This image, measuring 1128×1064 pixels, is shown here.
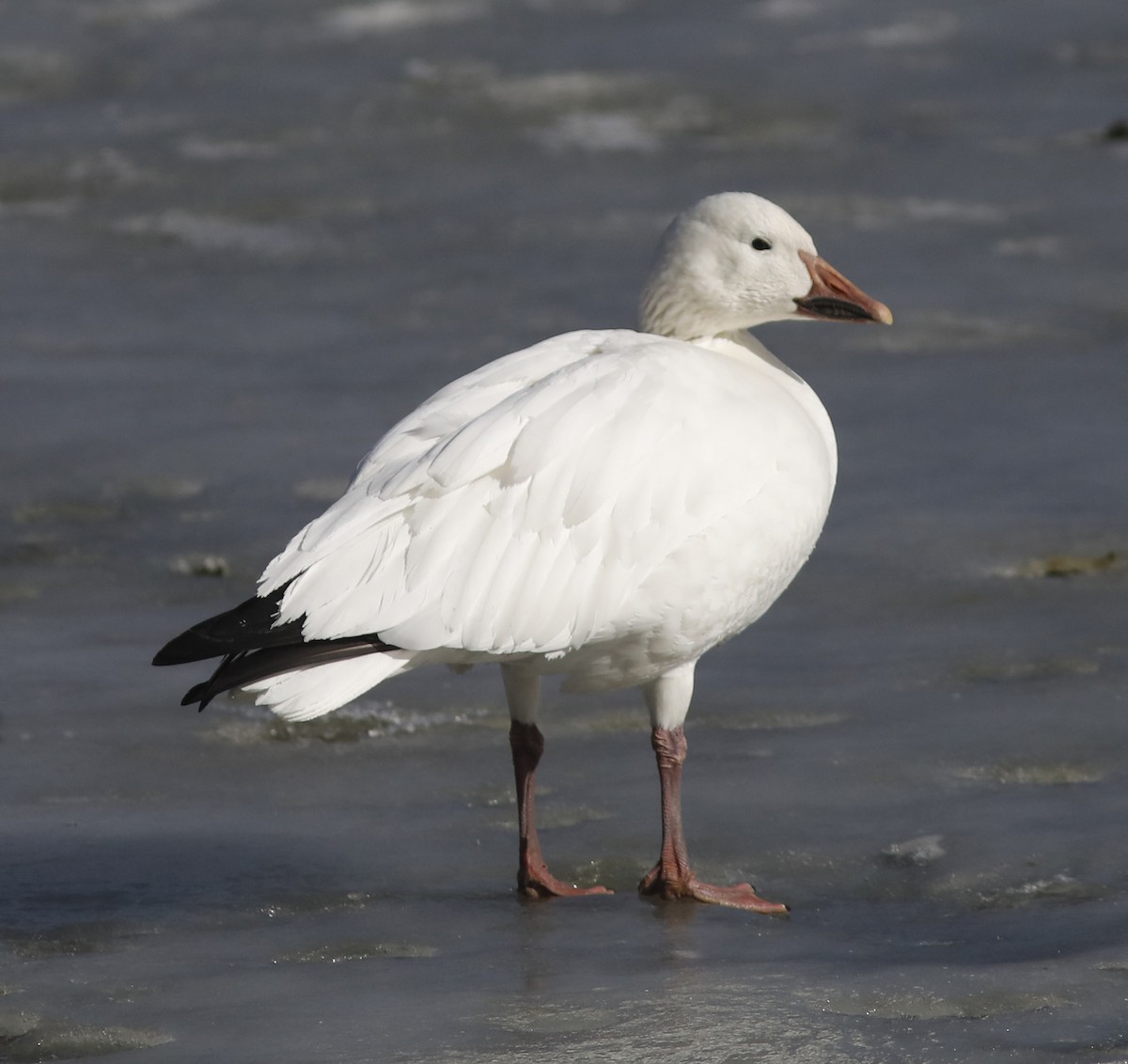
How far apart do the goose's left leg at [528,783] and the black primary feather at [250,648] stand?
29.2 inches

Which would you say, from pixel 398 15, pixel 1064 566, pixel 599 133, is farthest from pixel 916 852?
pixel 398 15

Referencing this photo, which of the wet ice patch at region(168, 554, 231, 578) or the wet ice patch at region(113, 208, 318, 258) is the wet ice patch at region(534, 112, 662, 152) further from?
the wet ice patch at region(168, 554, 231, 578)

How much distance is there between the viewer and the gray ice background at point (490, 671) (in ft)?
13.4

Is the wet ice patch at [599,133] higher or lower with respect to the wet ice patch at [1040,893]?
higher

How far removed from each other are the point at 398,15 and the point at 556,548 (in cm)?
1154

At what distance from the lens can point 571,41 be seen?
568 inches

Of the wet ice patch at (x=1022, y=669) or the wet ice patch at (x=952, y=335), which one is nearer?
the wet ice patch at (x=1022, y=669)

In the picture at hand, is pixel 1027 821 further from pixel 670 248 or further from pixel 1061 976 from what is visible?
pixel 670 248

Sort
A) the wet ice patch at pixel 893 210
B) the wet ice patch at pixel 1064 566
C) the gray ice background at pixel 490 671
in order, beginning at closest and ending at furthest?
the gray ice background at pixel 490 671 → the wet ice patch at pixel 1064 566 → the wet ice patch at pixel 893 210

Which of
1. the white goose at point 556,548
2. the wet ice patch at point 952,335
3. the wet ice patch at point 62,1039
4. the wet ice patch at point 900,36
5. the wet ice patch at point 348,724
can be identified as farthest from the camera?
the wet ice patch at point 900,36

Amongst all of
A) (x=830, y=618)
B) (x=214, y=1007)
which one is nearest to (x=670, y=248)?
(x=830, y=618)

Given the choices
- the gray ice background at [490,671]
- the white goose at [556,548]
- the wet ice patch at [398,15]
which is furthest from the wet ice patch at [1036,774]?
the wet ice patch at [398,15]

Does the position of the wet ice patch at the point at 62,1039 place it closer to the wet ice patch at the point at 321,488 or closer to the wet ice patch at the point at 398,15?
the wet ice patch at the point at 321,488

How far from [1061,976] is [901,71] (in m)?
10.2
